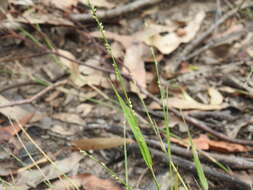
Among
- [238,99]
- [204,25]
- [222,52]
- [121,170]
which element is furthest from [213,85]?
[121,170]

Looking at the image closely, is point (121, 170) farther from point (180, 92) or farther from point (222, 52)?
point (222, 52)

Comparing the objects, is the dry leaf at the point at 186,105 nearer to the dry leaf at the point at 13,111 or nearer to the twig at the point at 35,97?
the twig at the point at 35,97

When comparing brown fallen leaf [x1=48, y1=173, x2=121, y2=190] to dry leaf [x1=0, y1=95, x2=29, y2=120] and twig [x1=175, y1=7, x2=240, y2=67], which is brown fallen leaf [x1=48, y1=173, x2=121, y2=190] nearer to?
dry leaf [x1=0, y1=95, x2=29, y2=120]

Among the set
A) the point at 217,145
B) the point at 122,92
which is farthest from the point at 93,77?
the point at 217,145

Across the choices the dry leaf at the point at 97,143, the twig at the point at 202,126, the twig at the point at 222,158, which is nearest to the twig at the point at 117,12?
the twig at the point at 202,126

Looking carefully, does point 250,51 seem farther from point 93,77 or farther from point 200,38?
point 93,77
